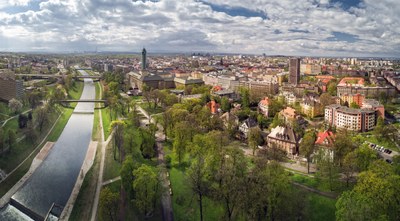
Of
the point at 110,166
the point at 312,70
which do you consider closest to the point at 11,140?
the point at 110,166

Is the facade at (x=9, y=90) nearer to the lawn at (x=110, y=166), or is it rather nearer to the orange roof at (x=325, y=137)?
the lawn at (x=110, y=166)

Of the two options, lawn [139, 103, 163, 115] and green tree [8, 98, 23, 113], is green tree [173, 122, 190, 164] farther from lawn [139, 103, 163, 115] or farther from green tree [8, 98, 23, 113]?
green tree [8, 98, 23, 113]

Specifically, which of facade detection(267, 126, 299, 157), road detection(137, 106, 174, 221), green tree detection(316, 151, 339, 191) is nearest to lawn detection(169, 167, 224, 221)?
road detection(137, 106, 174, 221)

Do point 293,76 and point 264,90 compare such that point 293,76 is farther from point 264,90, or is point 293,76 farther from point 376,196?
point 376,196

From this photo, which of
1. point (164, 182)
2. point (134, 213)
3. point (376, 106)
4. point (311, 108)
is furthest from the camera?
point (311, 108)

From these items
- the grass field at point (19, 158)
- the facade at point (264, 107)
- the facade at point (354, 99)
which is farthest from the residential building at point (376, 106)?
the grass field at point (19, 158)

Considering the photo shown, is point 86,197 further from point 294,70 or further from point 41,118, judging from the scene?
point 294,70

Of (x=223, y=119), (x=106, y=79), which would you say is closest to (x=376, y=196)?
(x=223, y=119)
